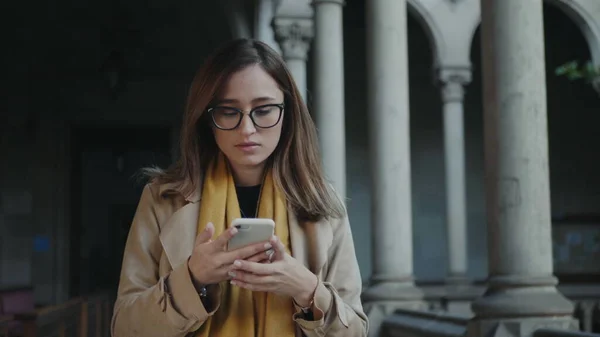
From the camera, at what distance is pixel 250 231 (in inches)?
53.5

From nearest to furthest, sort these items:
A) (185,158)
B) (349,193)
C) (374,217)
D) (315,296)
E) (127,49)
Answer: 1. (315,296)
2. (185,158)
3. (374,217)
4. (127,49)
5. (349,193)

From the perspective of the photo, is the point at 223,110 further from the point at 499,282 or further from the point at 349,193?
the point at 349,193

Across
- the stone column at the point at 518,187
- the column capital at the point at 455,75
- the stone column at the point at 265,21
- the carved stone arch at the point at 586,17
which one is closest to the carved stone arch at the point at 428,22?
the column capital at the point at 455,75

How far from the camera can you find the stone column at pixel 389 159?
7.02 metres

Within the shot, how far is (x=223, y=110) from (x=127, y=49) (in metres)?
14.0

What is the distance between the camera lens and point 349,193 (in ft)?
52.9

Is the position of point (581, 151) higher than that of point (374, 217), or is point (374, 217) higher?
point (581, 151)

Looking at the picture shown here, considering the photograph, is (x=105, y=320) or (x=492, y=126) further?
(x=105, y=320)

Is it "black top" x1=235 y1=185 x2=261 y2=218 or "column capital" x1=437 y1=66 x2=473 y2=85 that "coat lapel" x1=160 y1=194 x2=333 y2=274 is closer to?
"black top" x1=235 y1=185 x2=261 y2=218

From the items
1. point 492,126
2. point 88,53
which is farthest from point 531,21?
point 88,53

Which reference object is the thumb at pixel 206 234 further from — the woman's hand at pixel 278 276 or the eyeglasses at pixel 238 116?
the eyeglasses at pixel 238 116

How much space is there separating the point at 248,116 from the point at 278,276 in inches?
12.6

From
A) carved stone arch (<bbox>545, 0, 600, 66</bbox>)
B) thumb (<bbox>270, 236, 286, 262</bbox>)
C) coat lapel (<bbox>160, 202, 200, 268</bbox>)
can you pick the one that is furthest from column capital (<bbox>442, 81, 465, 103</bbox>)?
thumb (<bbox>270, 236, 286, 262</bbox>)

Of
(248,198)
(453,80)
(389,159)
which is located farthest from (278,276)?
(453,80)
